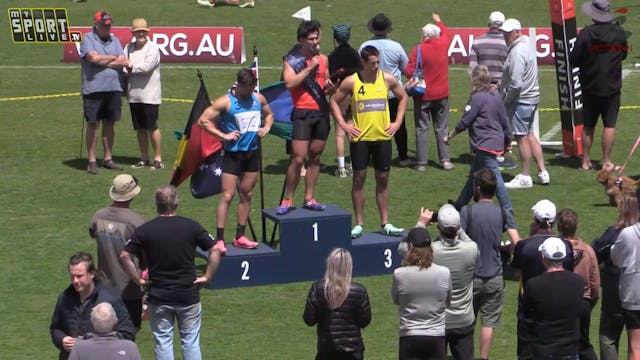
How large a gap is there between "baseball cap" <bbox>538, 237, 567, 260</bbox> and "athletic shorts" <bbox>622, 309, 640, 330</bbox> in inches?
53.7

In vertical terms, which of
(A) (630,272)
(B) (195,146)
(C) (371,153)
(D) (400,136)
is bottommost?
(D) (400,136)

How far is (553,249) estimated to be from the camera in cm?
1070

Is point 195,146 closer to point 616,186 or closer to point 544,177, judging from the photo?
point 616,186

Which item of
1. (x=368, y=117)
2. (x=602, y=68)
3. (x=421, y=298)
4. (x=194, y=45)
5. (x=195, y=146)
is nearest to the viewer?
(x=421, y=298)

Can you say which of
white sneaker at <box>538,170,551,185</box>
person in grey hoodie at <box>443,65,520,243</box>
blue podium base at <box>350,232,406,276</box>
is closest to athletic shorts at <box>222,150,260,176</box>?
blue podium base at <box>350,232,406,276</box>

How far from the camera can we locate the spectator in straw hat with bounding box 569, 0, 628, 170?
18.9 meters

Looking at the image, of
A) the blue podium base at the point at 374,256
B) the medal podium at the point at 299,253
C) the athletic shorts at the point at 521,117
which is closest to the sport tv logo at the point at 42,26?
the athletic shorts at the point at 521,117

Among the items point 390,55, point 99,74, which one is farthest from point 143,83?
point 390,55

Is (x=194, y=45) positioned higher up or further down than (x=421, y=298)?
further down

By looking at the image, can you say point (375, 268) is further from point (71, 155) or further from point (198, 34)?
point (198, 34)

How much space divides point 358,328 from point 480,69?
628 cm

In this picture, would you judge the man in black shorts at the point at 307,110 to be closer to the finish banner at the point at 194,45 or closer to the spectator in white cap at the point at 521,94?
the spectator in white cap at the point at 521,94

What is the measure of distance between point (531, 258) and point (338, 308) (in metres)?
1.87

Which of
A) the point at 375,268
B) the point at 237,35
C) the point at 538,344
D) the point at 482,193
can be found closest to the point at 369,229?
the point at 375,268
